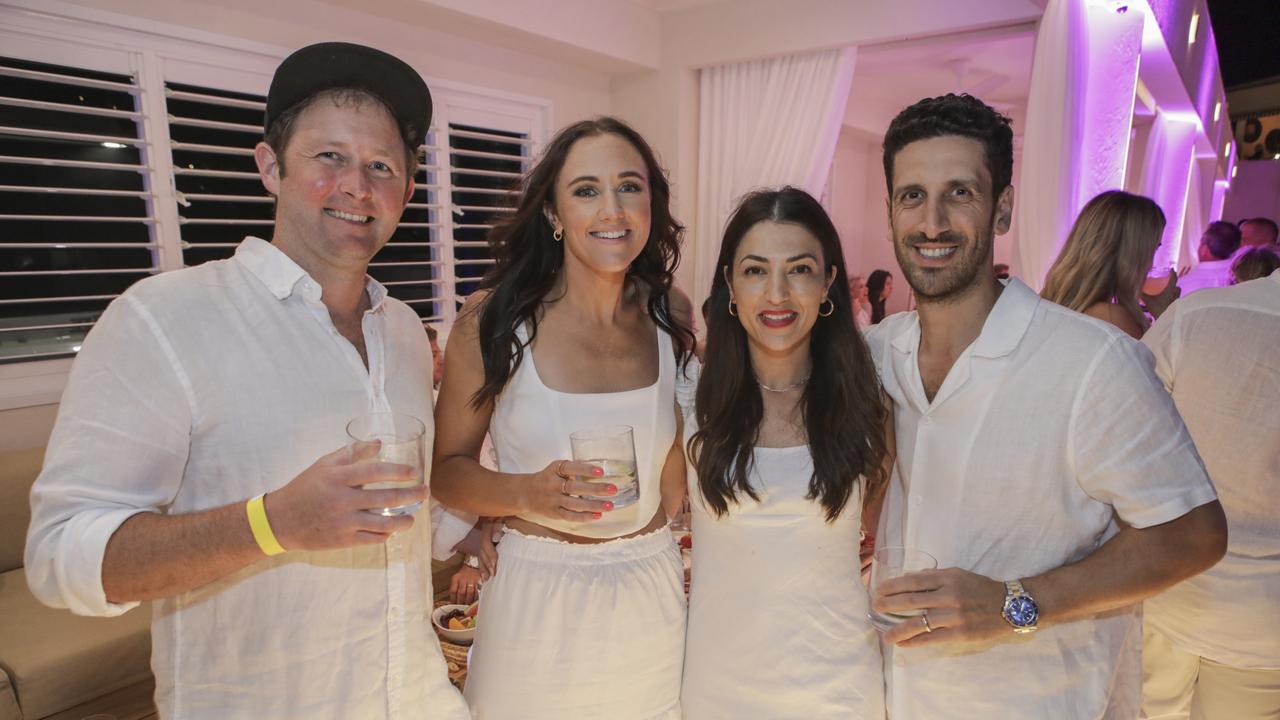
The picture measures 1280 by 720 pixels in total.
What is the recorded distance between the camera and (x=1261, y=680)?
78.6 inches

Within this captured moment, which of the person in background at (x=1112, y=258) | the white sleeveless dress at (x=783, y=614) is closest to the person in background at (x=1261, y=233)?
the person in background at (x=1112, y=258)

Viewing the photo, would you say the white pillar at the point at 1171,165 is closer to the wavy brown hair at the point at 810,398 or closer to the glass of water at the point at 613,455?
the wavy brown hair at the point at 810,398

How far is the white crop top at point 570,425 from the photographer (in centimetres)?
185

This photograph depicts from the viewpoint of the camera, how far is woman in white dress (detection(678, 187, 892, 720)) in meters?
1.69

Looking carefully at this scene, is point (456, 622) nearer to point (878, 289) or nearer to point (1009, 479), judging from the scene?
point (1009, 479)

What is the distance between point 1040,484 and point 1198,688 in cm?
130

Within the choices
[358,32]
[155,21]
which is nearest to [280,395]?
[155,21]

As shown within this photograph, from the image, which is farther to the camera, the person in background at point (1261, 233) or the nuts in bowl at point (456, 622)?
the person in background at point (1261, 233)

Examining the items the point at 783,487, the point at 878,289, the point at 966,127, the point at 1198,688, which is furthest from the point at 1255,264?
the point at 783,487

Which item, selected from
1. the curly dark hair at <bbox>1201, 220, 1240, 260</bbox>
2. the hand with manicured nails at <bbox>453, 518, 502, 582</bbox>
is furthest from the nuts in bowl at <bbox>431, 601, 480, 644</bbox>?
the curly dark hair at <bbox>1201, 220, 1240, 260</bbox>

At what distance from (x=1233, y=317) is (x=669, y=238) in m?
1.67

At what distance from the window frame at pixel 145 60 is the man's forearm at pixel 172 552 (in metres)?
3.49

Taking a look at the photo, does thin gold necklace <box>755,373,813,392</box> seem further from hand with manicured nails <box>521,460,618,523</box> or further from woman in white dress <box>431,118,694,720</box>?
hand with manicured nails <box>521,460,618,523</box>

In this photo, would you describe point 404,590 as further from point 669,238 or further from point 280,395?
point 669,238
